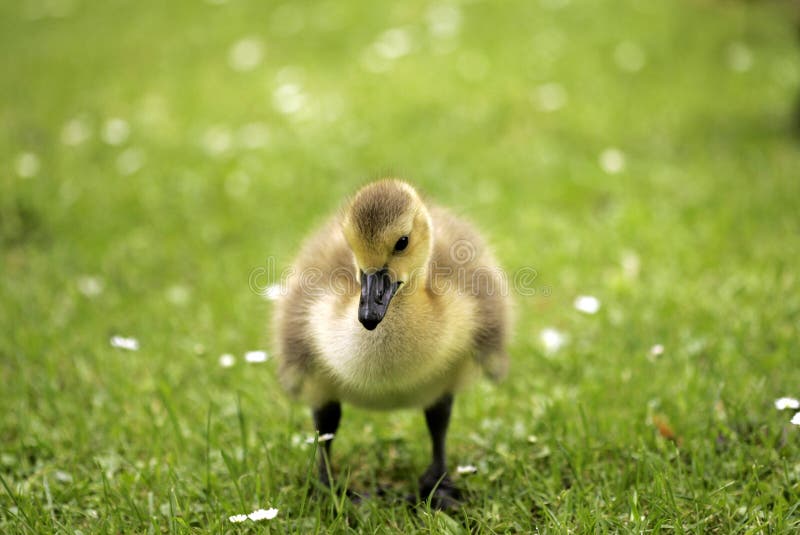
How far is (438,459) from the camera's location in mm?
2760

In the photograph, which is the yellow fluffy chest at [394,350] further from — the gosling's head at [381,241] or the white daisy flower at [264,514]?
the white daisy flower at [264,514]

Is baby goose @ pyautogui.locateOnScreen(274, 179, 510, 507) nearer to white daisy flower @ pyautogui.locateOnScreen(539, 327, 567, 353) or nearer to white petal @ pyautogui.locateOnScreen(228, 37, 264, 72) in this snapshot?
white daisy flower @ pyautogui.locateOnScreen(539, 327, 567, 353)

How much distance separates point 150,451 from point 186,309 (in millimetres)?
1438

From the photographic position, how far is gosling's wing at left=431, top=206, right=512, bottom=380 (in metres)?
2.66

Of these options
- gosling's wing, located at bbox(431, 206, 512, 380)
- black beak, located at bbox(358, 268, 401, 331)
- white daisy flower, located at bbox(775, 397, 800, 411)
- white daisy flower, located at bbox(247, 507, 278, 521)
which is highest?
black beak, located at bbox(358, 268, 401, 331)

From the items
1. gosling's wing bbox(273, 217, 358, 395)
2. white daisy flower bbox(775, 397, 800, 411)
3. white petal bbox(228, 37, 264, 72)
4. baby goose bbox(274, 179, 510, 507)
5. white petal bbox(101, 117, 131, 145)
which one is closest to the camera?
baby goose bbox(274, 179, 510, 507)

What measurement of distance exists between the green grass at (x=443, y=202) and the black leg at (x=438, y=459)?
0.10m

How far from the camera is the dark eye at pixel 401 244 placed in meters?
2.35

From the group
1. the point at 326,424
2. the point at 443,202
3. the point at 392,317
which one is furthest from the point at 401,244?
the point at 443,202

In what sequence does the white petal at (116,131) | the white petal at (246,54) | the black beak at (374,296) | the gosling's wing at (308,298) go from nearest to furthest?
1. the black beak at (374,296)
2. the gosling's wing at (308,298)
3. the white petal at (116,131)
4. the white petal at (246,54)

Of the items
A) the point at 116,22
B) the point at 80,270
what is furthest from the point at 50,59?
the point at 80,270

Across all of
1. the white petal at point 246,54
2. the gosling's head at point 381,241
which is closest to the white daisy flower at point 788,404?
→ the gosling's head at point 381,241

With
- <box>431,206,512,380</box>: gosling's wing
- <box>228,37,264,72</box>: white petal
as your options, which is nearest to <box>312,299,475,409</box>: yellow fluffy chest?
<box>431,206,512,380</box>: gosling's wing

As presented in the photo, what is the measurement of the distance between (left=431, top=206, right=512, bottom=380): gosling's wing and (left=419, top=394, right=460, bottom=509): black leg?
0.69 feet
